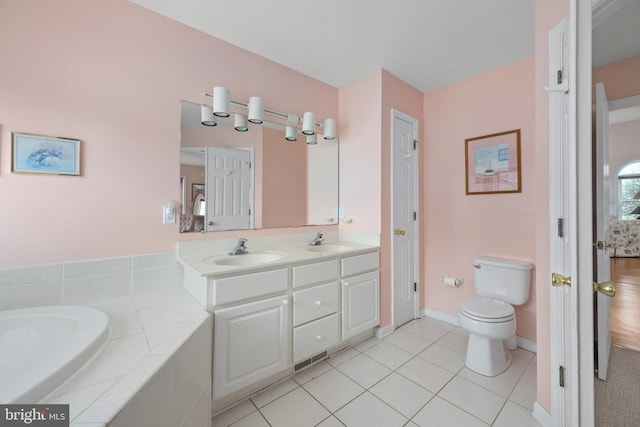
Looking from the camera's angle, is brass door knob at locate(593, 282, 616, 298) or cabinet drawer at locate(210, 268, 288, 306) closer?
brass door knob at locate(593, 282, 616, 298)

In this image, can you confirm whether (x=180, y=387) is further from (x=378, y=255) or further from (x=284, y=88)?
(x=284, y=88)

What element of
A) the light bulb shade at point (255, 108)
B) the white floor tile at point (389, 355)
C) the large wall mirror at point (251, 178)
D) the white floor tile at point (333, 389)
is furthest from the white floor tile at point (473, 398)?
the light bulb shade at point (255, 108)

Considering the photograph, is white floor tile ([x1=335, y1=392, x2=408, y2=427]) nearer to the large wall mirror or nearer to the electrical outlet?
the large wall mirror

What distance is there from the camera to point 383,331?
227 cm

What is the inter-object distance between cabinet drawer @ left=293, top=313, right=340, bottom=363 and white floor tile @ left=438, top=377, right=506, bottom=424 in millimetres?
777

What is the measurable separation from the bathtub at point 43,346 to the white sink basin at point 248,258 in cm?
68

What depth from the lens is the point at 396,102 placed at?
2426 mm

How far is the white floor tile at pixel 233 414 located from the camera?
1.36 meters

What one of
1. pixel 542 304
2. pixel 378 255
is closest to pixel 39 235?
pixel 378 255

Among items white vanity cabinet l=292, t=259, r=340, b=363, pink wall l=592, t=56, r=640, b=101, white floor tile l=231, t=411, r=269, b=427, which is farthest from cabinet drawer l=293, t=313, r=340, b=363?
pink wall l=592, t=56, r=640, b=101

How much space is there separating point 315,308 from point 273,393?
58cm

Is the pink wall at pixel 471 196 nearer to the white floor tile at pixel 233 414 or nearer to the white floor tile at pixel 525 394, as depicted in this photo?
the white floor tile at pixel 525 394

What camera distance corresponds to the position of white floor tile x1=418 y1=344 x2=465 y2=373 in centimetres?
184

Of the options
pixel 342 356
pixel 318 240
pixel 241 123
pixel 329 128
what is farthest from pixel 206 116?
pixel 342 356
